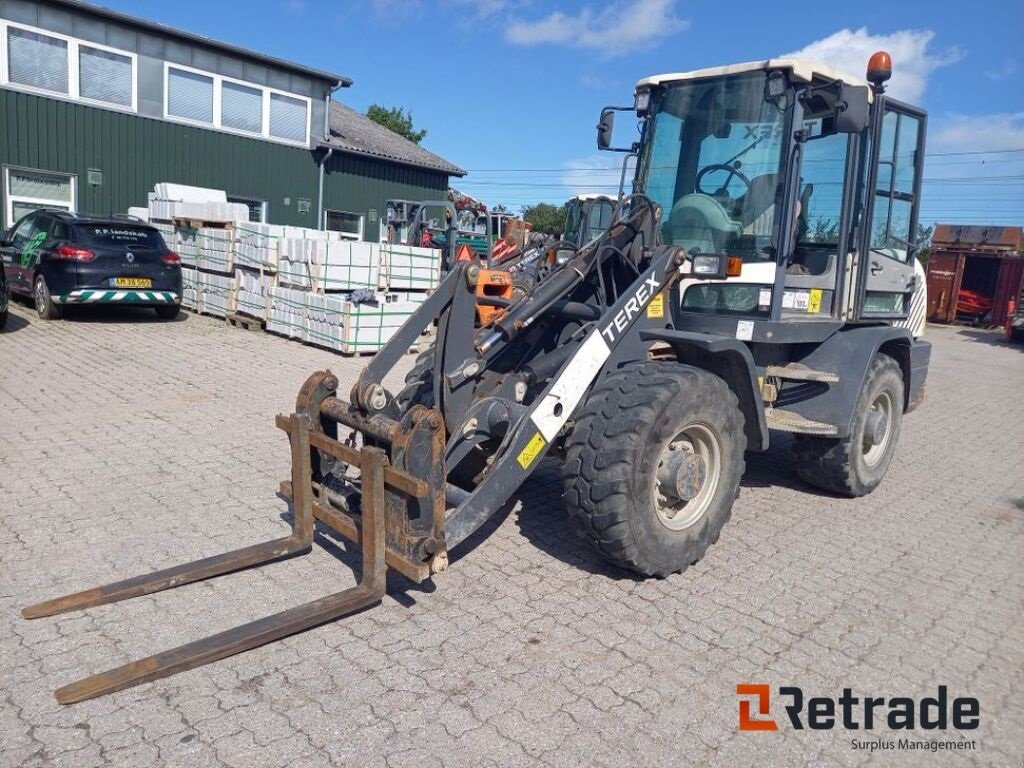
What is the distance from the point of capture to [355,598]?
→ 3.69 m

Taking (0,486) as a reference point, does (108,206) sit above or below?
above

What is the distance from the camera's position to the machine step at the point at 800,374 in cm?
542

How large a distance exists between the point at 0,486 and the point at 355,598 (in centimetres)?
319

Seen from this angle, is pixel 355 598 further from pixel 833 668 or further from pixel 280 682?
pixel 833 668

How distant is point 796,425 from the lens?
17.8 ft

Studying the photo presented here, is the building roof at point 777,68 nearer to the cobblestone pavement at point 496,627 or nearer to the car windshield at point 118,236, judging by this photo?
the cobblestone pavement at point 496,627

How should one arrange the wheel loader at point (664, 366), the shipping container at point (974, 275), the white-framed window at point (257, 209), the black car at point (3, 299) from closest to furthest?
the wheel loader at point (664, 366), the black car at point (3, 299), the white-framed window at point (257, 209), the shipping container at point (974, 275)

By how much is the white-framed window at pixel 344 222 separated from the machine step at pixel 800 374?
17574 mm

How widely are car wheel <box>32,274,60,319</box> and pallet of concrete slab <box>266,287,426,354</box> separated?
132 inches

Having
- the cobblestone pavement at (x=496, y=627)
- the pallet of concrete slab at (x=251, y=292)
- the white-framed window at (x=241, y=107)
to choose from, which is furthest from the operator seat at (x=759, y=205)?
the white-framed window at (x=241, y=107)

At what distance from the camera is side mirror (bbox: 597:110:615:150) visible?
19.0 feet

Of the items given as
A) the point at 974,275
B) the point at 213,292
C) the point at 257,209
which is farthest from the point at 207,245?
the point at 974,275

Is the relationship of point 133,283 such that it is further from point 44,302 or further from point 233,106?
point 233,106

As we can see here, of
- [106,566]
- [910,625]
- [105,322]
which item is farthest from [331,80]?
[910,625]
